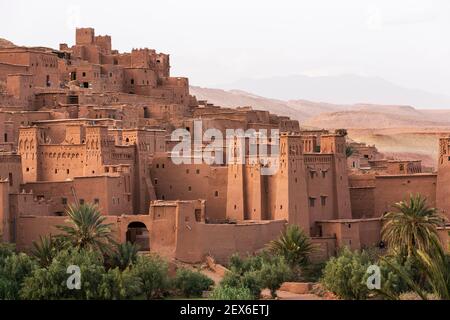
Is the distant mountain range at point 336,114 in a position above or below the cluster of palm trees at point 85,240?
above

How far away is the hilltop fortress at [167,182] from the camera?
42.7 metres

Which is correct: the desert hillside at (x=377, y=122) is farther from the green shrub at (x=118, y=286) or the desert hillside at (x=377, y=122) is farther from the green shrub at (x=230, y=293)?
the green shrub at (x=118, y=286)

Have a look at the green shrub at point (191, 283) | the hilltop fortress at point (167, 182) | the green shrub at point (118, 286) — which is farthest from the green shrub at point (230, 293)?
the hilltop fortress at point (167, 182)

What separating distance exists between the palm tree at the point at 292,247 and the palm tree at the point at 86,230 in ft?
19.0

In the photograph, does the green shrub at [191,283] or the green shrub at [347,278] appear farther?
the green shrub at [191,283]

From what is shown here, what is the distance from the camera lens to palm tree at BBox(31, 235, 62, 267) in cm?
4000

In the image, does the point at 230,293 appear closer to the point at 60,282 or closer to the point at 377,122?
the point at 60,282

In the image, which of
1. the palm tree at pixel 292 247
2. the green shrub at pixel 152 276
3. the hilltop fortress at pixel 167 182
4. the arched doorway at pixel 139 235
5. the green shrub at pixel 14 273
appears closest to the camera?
the green shrub at pixel 14 273

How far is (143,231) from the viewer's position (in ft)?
145

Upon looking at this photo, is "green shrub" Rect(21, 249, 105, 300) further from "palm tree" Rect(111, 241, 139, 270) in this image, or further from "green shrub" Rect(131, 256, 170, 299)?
"palm tree" Rect(111, 241, 139, 270)

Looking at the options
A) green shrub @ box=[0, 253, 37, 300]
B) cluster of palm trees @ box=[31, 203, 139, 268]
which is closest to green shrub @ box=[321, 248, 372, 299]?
cluster of palm trees @ box=[31, 203, 139, 268]

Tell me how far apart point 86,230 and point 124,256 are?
1431 mm
